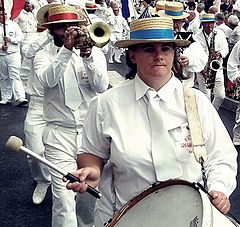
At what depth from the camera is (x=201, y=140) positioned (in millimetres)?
2875

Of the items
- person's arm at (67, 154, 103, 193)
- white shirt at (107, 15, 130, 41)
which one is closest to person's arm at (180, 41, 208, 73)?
person's arm at (67, 154, 103, 193)

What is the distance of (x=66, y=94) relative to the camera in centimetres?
460

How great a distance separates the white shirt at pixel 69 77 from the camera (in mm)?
4418

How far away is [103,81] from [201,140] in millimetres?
1789

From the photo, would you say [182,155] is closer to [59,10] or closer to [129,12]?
[59,10]

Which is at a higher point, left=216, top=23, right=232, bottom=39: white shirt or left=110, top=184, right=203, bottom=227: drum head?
left=110, top=184, right=203, bottom=227: drum head

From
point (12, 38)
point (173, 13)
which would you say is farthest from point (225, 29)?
point (173, 13)

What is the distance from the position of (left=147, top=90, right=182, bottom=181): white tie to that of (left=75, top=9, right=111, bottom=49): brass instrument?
4.57ft

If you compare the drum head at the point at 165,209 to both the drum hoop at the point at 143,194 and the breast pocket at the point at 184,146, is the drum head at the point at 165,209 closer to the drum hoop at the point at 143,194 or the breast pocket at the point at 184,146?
the drum hoop at the point at 143,194

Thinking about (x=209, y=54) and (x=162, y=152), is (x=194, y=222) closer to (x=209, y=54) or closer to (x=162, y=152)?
(x=162, y=152)

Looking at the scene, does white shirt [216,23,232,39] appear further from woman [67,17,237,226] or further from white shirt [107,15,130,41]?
woman [67,17,237,226]

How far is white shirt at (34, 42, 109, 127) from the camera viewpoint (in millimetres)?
4418

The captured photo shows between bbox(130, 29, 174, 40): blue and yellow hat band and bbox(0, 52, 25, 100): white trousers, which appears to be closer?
bbox(130, 29, 174, 40): blue and yellow hat band

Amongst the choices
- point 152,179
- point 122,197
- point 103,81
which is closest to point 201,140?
point 152,179
